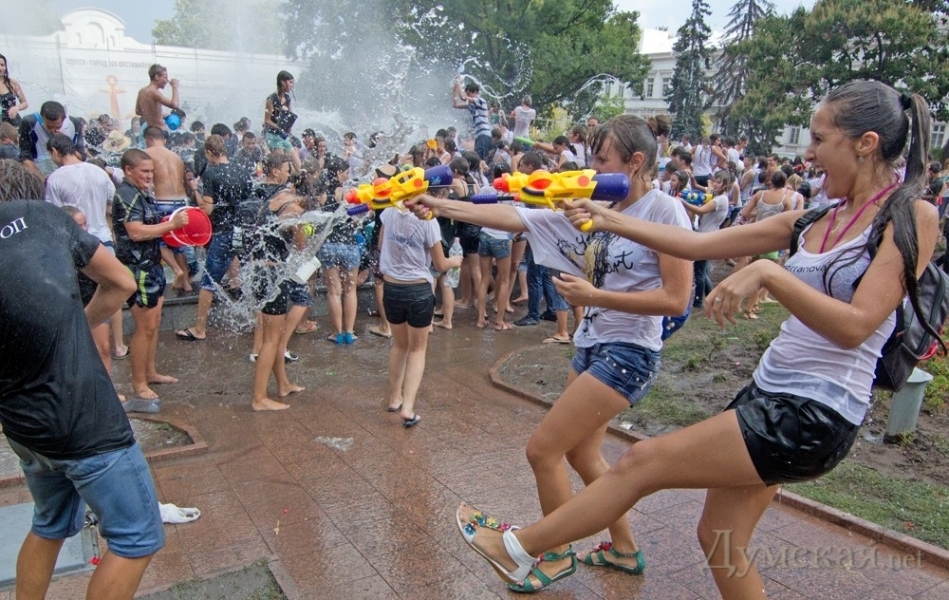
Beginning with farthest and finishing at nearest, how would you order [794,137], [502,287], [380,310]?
1. [794,137]
2. [502,287]
3. [380,310]

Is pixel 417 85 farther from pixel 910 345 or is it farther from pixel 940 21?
pixel 910 345

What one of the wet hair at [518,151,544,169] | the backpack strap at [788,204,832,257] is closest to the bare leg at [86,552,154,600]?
the backpack strap at [788,204,832,257]

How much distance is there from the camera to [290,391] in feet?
20.7

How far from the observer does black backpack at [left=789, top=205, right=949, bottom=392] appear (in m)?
2.19

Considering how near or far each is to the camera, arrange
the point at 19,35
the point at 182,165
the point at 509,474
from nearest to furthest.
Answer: the point at 509,474
the point at 182,165
the point at 19,35

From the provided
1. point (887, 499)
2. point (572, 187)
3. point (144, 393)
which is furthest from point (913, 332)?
point (144, 393)

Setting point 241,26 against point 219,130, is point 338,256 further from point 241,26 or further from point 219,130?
point 241,26

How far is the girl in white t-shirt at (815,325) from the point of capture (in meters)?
2.03

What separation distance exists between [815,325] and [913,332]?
43cm

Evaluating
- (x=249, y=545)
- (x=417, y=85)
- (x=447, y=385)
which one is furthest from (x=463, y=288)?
(x=417, y=85)

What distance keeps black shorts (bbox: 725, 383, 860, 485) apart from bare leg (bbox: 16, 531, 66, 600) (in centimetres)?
272

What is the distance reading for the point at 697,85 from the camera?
4666cm

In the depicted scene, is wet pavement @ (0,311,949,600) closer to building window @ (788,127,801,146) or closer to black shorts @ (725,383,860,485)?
black shorts @ (725,383,860,485)

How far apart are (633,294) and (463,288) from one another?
23.8 feet
